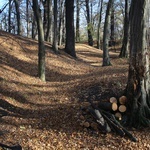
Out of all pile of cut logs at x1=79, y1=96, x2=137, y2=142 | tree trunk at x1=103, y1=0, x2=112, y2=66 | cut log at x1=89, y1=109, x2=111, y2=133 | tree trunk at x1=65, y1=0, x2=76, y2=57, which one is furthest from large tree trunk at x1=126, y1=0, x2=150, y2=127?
tree trunk at x1=65, y1=0, x2=76, y2=57

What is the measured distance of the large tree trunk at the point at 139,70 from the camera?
7094 millimetres

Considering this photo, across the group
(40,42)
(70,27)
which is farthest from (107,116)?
(70,27)

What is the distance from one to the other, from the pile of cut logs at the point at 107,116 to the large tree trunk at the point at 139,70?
308 millimetres

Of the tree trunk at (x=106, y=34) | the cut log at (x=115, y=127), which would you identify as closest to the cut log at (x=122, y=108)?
the cut log at (x=115, y=127)

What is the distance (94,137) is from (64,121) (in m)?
1.29

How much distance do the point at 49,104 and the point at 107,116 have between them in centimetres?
285

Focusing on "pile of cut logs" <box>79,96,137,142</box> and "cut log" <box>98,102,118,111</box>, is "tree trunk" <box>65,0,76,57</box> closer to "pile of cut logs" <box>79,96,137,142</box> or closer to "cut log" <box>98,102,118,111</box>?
"pile of cut logs" <box>79,96,137,142</box>

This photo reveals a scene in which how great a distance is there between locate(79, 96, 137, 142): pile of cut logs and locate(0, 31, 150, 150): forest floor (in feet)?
0.52

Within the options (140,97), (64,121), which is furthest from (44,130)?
(140,97)

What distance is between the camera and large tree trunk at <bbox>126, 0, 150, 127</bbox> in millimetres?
7094

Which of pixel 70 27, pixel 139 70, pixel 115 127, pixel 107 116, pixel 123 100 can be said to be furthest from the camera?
pixel 70 27

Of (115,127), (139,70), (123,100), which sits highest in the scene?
(139,70)

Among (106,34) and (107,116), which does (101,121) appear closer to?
(107,116)

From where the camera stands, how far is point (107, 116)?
729cm
